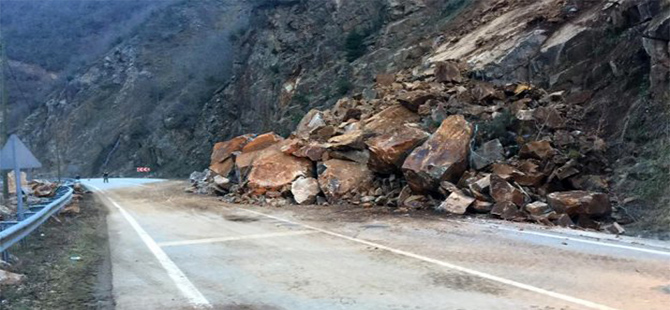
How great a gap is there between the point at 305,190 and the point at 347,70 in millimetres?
15577

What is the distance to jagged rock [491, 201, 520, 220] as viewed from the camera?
37.4 feet

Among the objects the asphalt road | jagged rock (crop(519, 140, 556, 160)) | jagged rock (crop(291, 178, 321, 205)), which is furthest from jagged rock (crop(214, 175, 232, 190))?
jagged rock (crop(519, 140, 556, 160))

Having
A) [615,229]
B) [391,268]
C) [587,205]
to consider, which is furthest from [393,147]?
[391,268]

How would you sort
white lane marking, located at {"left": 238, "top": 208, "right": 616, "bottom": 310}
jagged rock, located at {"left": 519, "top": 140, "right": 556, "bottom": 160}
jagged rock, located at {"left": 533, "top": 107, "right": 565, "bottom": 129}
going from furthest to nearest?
1. jagged rock, located at {"left": 533, "top": 107, "right": 565, "bottom": 129}
2. jagged rock, located at {"left": 519, "top": 140, "right": 556, "bottom": 160}
3. white lane marking, located at {"left": 238, "top": 208, "right": 616, "bottom": 310}

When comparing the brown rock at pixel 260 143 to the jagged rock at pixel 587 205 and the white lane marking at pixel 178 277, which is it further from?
the jagged rock at pixel 587 205

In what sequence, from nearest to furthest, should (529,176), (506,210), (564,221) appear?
(564,221) < (506,210) < (529,176)

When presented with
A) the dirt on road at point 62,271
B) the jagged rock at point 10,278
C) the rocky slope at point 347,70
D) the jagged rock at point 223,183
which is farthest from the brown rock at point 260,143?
the jagged rock at point 10,278

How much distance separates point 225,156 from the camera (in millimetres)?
24234

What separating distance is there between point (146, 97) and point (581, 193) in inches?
2421

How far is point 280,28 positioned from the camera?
41.1m

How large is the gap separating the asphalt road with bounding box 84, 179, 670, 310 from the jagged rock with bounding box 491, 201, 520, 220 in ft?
1.96

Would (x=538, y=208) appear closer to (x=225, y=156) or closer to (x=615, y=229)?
(x=615, y=229)

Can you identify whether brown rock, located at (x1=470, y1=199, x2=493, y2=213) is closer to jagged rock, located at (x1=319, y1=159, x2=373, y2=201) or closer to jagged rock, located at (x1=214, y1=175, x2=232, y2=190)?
jagged rock, located at (x1=319, y1=159, x2=373, y2=201)

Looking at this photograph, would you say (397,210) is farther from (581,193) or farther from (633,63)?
(633,63)
